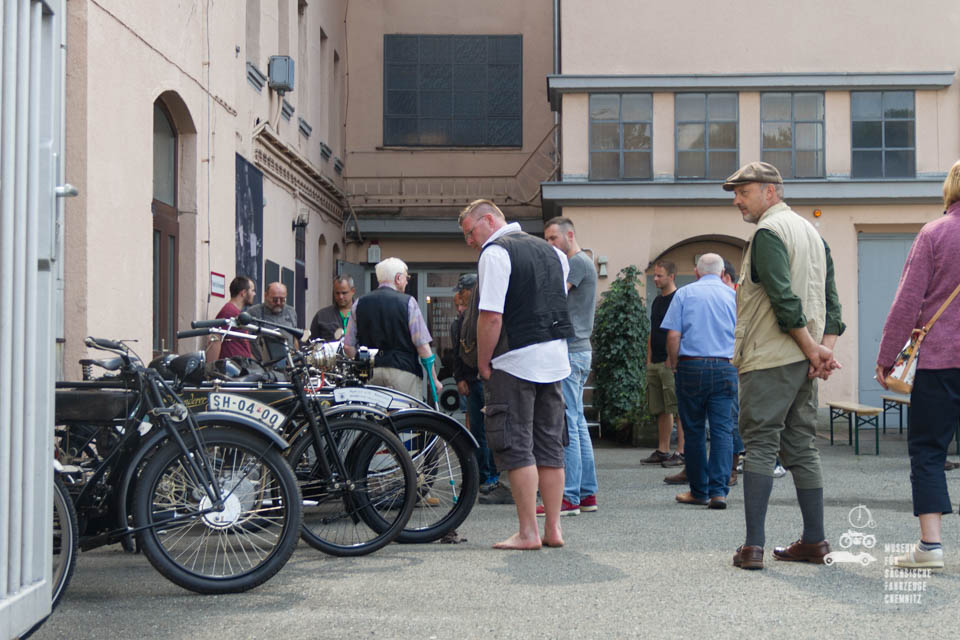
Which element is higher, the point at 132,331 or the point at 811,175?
the point at 811,175

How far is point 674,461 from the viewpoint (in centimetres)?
1149

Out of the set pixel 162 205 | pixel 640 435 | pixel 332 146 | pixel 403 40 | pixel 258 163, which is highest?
pixel 403 40

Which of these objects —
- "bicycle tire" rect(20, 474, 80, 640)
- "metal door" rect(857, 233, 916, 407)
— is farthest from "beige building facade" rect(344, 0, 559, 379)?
"bicycle tire" rect(20, 474, 80, 640)

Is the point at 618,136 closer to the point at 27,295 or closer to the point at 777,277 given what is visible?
the point at 777,277

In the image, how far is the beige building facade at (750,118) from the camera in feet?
57.0

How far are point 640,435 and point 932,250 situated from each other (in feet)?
30.0

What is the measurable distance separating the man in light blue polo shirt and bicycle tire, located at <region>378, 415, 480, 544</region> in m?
2.32

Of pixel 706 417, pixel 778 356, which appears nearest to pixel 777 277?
pixel 778 356

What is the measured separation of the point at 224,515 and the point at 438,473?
159 centimetres

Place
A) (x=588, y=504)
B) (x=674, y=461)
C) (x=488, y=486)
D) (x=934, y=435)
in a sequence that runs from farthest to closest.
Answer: (x=674, y=461) < (x=488, y=486) < (x=588, y=504) < (x=934, y=435)

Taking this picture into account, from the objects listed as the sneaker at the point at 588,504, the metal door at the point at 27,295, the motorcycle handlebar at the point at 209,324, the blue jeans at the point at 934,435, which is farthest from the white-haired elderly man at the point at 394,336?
the metal door at the point at 27,295

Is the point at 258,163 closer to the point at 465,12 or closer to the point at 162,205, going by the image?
the point at 162,205

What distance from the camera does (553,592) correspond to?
16.8ft

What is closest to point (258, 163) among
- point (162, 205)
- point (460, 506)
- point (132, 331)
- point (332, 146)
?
point (162, 205)
